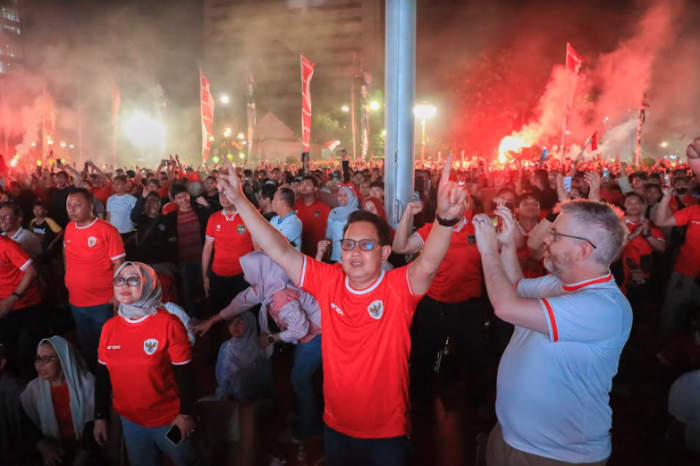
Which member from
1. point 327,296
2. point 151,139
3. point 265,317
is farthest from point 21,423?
point 151,139

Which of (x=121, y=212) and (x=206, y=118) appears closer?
(x=121, y=212)

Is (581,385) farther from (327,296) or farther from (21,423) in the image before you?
(21,423)

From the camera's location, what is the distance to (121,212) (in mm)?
7844

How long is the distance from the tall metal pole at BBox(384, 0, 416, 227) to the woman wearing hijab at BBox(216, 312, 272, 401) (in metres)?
2.14

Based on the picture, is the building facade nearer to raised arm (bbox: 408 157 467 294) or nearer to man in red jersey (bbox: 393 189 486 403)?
man in red jersey (bbox: 393 189 486 403)

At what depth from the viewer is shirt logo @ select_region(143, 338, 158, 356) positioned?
291 centimetres

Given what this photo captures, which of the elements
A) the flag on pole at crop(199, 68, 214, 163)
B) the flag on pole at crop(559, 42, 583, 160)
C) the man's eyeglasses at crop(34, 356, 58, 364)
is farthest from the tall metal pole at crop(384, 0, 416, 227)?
the flag on pole at crop(199, 68, 214, 163)

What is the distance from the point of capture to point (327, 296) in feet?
8.83

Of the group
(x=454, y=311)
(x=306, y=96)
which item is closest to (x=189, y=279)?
(x=454, y=311)

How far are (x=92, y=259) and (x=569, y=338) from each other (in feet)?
14.3

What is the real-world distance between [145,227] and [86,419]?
3.16 m

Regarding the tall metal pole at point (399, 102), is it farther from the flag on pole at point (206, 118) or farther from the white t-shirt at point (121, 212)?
the flag on pole at point (206, 118)

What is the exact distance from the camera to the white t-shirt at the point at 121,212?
7842mm

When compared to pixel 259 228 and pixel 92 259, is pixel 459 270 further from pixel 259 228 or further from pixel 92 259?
pixel 92 259
